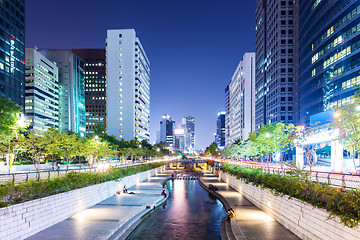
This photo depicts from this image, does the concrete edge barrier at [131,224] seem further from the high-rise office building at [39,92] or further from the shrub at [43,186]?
the high-rise office building at [39,92]

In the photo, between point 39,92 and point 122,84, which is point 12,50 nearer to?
point 39,92

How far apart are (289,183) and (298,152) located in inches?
1093

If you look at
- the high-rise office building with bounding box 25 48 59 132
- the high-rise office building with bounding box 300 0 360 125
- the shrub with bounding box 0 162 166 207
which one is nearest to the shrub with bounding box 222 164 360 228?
the shrub with bounding box 0 162 166 207

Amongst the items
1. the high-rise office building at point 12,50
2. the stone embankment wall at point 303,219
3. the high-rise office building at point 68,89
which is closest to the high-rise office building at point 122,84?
the high-rise office building at point 68,89

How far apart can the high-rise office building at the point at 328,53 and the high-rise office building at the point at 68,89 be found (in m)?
141

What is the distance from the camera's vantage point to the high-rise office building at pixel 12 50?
8519cm

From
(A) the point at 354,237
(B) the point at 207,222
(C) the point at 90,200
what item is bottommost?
(B) the point at 207,222

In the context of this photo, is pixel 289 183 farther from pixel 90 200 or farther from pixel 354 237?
pixel 90 200

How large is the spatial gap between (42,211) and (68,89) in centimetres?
17165

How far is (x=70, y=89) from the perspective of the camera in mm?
177000

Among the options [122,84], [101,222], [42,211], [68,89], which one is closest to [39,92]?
[122,84]

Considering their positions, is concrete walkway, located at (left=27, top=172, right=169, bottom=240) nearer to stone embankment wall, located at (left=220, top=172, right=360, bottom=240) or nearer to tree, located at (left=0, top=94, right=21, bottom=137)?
stone embankment wall, located at (left=220, top=172, right=360, bottom=240)

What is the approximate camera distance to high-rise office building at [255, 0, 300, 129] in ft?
362

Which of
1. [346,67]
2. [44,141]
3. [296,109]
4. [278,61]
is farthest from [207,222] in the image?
[278,61]
